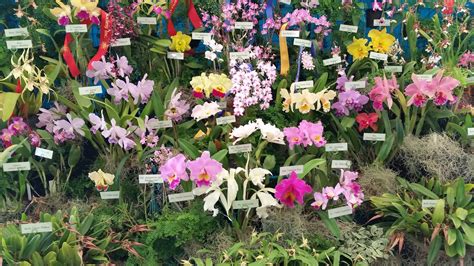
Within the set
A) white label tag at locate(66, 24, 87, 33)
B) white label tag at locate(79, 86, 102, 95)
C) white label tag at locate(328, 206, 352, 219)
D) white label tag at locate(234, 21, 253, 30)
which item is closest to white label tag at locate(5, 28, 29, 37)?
white label tag at locate(66, 24, 87, 33)

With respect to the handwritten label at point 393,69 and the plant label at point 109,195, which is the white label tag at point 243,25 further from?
the plant label at point 109,195

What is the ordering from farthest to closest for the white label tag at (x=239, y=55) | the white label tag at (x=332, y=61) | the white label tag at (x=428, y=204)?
the white label tag at (x=332, y=61) → the white label tag at (x=239, y=55) → the white label tag at (x=428, y=204)

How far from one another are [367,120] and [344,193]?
51cm

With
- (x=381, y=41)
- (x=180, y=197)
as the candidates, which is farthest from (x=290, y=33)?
(x=180, y=197)

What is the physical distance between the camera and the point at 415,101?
8.20 feet

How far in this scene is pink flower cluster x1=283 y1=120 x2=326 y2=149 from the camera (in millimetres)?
2354

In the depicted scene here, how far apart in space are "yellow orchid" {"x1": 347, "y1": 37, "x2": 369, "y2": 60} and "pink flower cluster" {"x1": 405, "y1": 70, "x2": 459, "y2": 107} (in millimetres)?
309

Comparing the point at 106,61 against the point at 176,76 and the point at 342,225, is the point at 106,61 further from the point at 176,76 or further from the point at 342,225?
the point at 342,225

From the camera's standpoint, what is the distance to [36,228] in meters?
2.12

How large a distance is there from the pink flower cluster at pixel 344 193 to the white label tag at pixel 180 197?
540 mm

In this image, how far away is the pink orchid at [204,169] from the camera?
2.10 metres

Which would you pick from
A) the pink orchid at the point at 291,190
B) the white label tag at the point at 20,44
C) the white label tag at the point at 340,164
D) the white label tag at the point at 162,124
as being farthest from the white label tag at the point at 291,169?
the white label tag at the point at 20,44

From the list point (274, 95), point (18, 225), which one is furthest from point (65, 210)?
point (274, 95)

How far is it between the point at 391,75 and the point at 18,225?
6.44 feet
